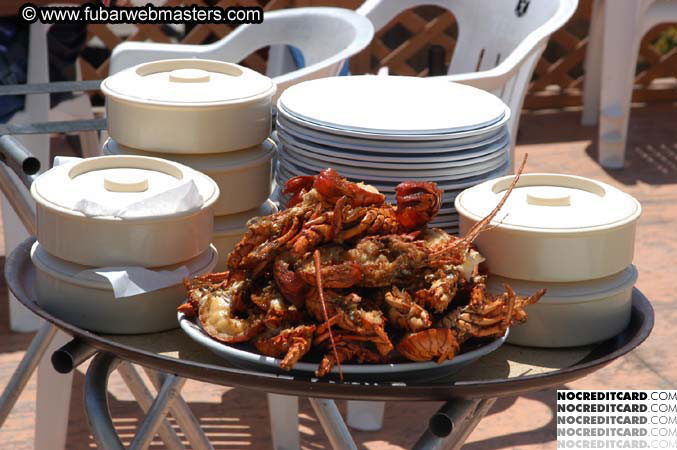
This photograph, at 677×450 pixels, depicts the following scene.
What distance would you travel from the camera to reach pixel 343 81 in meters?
1.20

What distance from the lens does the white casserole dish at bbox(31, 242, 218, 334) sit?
936 mm

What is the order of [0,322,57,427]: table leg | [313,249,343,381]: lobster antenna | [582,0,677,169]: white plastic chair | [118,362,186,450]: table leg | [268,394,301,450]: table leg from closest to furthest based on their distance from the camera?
[313,249,343,381]: lobster antenna → [118,362,186,450]: table leg → [0,322,57,427]: table leg → [268,394,301,450]: table leg → [582,0,677,169]: white plastic chair

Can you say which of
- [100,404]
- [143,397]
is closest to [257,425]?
[143,397]

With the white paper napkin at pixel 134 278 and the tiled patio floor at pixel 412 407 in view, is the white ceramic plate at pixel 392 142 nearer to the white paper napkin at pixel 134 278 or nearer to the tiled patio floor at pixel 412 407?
the white paper napkin at pixel 134 278

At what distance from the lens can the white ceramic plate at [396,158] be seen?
1.03 metres

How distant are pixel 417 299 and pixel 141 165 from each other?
334 mm

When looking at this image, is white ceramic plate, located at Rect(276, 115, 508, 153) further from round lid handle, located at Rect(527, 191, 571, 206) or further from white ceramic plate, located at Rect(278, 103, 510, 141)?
round lid handle, located at Rect(527, 191, 571, 206)

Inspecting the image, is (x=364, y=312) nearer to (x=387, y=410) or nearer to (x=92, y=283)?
(x=92, y=283)

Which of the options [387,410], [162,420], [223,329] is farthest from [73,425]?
[223,329]

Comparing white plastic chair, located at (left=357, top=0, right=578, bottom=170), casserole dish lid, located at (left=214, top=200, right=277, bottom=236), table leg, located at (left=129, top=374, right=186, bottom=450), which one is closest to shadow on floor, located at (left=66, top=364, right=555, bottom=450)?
white plastic chair, located at (left=357, top=0, right=578, bottom=170)

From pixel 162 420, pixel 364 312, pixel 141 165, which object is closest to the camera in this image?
pixel 364 312

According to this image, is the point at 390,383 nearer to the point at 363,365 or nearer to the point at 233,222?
the point at 363,365

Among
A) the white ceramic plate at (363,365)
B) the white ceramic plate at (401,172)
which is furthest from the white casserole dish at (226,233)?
the white ceramic plate at (363,365)

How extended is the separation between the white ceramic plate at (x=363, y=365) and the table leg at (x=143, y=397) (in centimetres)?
38
